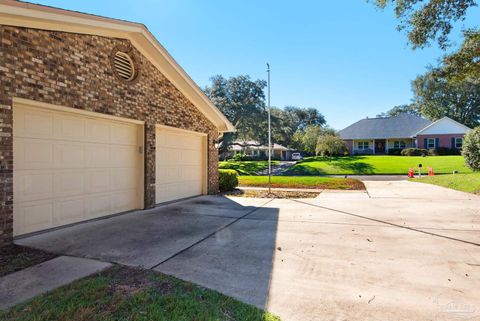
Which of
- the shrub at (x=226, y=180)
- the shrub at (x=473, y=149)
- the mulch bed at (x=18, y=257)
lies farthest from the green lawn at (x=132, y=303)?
the shrub at (x=473, y=149)

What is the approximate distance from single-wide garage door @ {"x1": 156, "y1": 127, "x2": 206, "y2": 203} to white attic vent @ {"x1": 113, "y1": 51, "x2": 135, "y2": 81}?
1.99m

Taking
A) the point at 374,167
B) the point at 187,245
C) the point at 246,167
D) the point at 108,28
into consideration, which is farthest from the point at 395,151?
the point at 187,245

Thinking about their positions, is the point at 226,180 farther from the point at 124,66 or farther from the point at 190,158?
the point at 124,66

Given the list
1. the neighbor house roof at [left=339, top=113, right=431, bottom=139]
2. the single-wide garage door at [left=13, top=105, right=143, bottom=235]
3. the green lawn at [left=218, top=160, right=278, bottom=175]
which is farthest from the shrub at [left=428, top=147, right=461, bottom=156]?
the single-wide garage door at [left=13, top=105, right=143, bottom=235]

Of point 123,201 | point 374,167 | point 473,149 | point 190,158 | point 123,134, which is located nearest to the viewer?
point 123,134

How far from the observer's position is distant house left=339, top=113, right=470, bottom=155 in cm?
3959

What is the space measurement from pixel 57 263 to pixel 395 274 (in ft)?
15.7

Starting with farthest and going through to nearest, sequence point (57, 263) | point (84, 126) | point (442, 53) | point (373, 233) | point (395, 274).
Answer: point (442, 53) → point (84, 126) → point (373, 233) → point (57, 263) → point (395, 274)

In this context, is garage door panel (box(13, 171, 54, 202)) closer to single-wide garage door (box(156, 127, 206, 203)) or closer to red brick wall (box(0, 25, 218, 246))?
red brick wall (box(0, 25, 218, 246))

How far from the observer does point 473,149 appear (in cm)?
1655

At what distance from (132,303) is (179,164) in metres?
7.96

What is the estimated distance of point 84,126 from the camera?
23.4ft

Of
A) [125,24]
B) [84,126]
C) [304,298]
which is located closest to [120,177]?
[84,126]

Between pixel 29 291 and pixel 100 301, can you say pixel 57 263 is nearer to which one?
pixel 29 291
